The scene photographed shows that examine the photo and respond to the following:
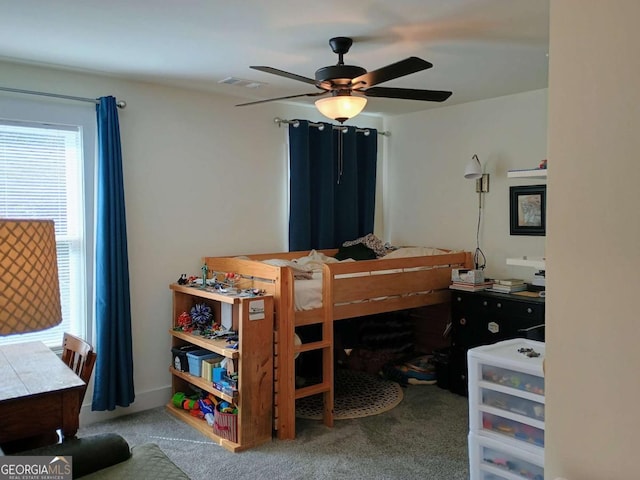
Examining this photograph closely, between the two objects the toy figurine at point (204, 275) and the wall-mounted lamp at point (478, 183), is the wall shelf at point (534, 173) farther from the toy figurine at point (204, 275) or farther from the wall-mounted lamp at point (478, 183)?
the toy figurine at point (204, 275)

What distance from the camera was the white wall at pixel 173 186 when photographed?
3545 millimetres

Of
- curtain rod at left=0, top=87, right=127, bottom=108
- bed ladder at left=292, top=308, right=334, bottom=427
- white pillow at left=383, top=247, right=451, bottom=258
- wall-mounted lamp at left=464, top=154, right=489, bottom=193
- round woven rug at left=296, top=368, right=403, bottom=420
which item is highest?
curtain rod at left=0, top=87, right=127, bottom=108

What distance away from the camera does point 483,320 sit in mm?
3721

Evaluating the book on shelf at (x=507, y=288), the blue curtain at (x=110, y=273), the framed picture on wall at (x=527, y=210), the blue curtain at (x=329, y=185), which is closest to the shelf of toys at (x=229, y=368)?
the blue curtain at (x=110, y=273)

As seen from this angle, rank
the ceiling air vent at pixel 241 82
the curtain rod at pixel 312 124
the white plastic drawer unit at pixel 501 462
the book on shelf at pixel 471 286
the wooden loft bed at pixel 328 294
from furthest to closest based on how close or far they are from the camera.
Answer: the curtain rod at pixel 312 124, the book on shelf at pixel 471 286, the ceiling air vent at pixel 241 82, the wooden loft bed at pixel 328 294, the white plastic drawer unit at pixel 501 462

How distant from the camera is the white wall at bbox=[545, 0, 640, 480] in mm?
1073

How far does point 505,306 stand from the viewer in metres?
3.57

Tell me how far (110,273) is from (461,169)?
2.95 meters

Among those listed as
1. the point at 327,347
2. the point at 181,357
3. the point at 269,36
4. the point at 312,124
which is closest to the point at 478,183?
the point at 312,124

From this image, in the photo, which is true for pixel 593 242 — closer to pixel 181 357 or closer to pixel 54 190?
pixel 181 357

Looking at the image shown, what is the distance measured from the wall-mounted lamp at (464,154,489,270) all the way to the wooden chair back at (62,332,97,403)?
10.1 ft


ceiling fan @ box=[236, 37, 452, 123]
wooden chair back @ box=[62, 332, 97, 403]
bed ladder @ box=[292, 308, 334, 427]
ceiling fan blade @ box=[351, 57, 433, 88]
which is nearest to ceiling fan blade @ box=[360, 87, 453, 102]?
ceiling fan @ box=[236, 37, 452, 123]

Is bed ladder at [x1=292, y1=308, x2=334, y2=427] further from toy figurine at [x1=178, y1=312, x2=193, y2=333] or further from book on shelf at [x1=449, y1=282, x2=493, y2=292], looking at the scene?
book on shelf at [x1=449, y1=282, x2=493, y2=292]

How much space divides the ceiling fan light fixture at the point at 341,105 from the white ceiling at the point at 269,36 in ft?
1.08
